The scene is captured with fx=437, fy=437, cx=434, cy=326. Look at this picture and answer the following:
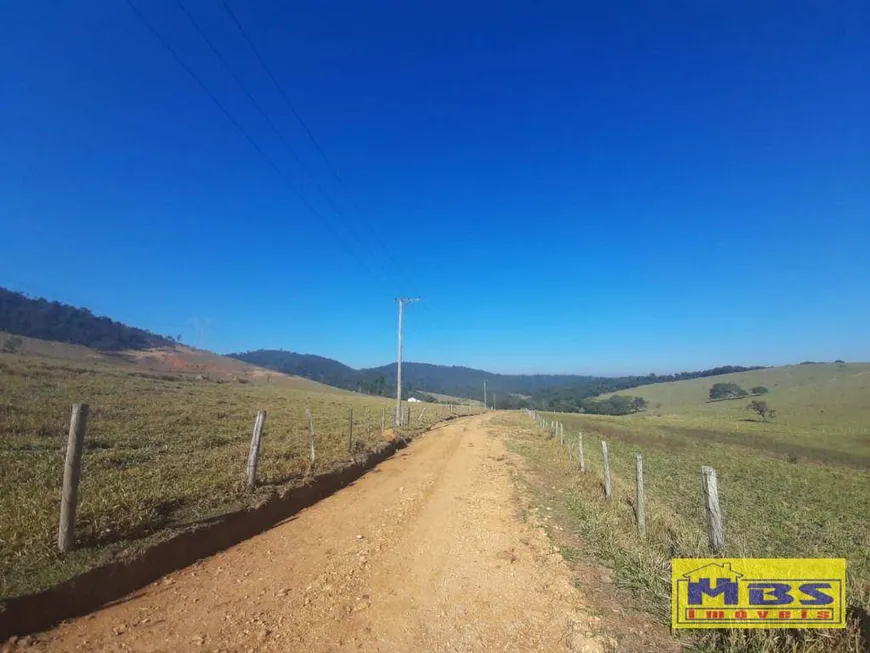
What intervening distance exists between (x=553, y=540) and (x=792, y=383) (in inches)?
5800

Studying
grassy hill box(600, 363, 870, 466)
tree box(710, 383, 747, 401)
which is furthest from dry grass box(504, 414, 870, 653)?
tree box(710, 383, 747, 401)

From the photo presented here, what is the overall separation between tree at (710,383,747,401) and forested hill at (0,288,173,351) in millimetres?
172675

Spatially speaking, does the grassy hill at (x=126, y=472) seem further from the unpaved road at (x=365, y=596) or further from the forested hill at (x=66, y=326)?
the forested hill at (x=66, y=326)

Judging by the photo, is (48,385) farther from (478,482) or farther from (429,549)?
(429,549)

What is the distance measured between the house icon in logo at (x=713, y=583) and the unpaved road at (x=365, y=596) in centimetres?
132

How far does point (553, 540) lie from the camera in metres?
8.12

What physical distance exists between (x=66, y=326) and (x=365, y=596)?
17438 cm

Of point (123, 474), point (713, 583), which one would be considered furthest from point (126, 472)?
point (713, 583)

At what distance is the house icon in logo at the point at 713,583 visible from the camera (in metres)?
4.98

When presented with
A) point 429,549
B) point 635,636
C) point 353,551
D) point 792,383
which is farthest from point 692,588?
point 792,383

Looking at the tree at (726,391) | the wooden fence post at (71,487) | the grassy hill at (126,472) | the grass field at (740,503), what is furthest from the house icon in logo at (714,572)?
the tree at (726,391)

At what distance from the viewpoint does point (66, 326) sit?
450ft

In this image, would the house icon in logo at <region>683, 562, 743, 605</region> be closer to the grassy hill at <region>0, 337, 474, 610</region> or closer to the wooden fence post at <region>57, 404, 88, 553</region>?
the grassy hill at <region>0, 337, 474, 610</region>

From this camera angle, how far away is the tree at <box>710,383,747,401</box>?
121688mm
